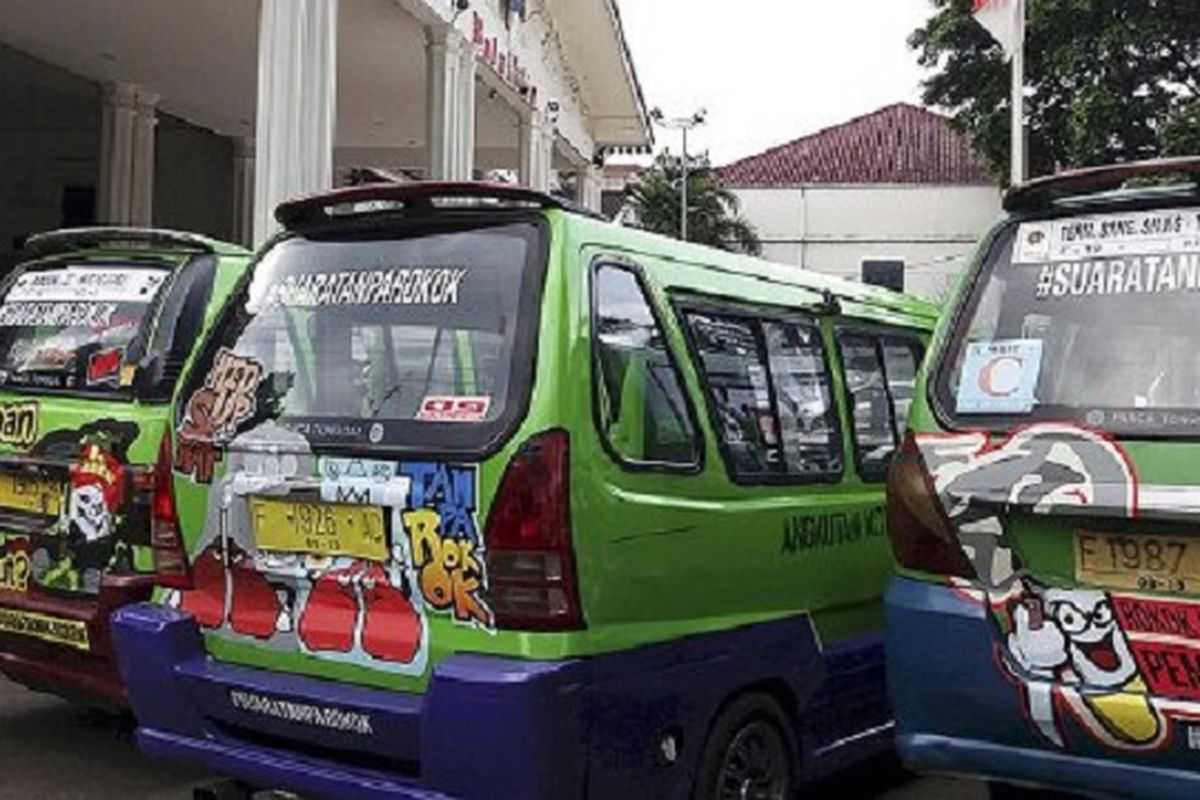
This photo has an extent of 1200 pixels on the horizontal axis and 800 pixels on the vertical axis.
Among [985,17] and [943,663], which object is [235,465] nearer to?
[943,663]

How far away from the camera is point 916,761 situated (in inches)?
138

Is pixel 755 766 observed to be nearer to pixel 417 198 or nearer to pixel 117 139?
pixel 417 198

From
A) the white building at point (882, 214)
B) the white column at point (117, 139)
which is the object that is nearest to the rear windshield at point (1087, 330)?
the white column at point (117, 139)

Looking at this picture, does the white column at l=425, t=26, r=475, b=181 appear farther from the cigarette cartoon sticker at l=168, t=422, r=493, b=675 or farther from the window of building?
the window of building

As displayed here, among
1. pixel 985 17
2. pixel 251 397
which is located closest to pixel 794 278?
pixel 251 397

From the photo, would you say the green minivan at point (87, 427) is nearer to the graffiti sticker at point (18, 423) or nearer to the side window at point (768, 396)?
the graffiti sticker at point (18, 423)

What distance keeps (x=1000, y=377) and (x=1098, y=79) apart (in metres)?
A: 27.9

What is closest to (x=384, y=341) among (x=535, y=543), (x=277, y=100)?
(x=535, y=543)

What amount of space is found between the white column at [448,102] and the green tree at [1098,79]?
1572 cm

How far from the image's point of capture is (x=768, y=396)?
4.37 m

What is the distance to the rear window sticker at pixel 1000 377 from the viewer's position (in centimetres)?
345

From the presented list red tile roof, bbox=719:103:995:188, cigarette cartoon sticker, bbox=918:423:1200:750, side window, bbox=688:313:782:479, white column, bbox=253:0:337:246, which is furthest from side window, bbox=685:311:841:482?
red tile roof, bbox=719:103:995:188

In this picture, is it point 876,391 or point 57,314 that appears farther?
point 57,314

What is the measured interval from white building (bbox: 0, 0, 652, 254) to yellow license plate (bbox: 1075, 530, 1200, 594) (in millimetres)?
8571
